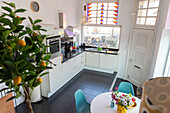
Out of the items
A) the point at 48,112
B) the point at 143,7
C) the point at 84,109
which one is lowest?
the point at 48,112

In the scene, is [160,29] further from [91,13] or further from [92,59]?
[91,13]

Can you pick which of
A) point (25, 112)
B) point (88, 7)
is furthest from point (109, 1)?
point (25, 112)

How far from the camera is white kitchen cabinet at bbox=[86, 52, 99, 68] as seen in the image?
5.76 metres

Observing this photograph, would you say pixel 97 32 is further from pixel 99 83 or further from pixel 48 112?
pixel 48 112

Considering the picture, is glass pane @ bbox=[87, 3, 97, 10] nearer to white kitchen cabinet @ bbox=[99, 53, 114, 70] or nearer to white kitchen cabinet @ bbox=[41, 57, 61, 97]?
white kitchen cabinet @ bbox=[99, 53, 114, 70]

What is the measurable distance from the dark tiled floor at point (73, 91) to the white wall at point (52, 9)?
7.79 feet

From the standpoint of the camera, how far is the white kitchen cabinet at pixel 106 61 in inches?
216

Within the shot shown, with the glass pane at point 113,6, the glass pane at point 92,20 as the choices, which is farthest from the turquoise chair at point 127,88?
the glass pane at point 92,20

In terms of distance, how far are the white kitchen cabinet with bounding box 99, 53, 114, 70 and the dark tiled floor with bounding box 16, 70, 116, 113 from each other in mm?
340

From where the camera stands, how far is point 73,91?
4.27 metres

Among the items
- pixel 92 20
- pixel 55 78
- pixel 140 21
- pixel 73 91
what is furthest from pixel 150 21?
pixel 55 78

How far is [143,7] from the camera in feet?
14.1

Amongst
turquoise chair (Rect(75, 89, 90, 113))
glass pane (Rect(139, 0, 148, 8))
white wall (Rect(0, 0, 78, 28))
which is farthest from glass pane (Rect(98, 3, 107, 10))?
turquoise chair (Rect(75, 89, 90, 113))

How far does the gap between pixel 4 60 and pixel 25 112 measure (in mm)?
2950
